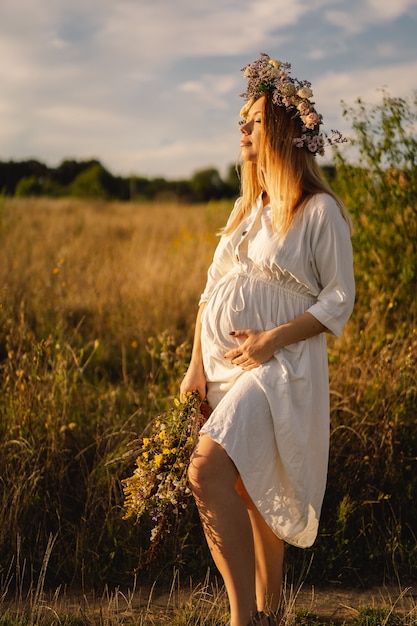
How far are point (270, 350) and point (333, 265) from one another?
40 cm

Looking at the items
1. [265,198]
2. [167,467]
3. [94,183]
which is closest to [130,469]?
[167,467]

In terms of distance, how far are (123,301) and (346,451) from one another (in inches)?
113

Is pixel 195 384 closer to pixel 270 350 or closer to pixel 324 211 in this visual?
pixel 270 350

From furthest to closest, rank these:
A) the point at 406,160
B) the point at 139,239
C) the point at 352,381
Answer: the point at 139,239 → the point at 406,160 → the point at 352,381

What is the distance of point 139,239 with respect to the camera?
37.1ft

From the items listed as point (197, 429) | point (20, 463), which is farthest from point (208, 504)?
point (20, 463)

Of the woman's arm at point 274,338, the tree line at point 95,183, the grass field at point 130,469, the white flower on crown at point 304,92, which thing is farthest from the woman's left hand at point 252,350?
the tree line at point 95,183

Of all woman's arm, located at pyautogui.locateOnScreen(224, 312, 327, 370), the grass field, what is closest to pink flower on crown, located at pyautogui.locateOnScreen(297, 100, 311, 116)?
woman's arm, located at pyautogui.locateOnScreen(224, 312, 327, 370)

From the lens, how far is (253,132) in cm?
296

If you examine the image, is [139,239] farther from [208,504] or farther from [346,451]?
[208,504]

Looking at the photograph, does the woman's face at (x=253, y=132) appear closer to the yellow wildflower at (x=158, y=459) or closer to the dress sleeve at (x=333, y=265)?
the dress sleeve at (x=333, y=265)

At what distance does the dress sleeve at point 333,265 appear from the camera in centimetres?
269

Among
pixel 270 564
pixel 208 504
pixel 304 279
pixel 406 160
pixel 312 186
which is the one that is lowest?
pixel 270 564

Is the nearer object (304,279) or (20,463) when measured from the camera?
(304,279)
